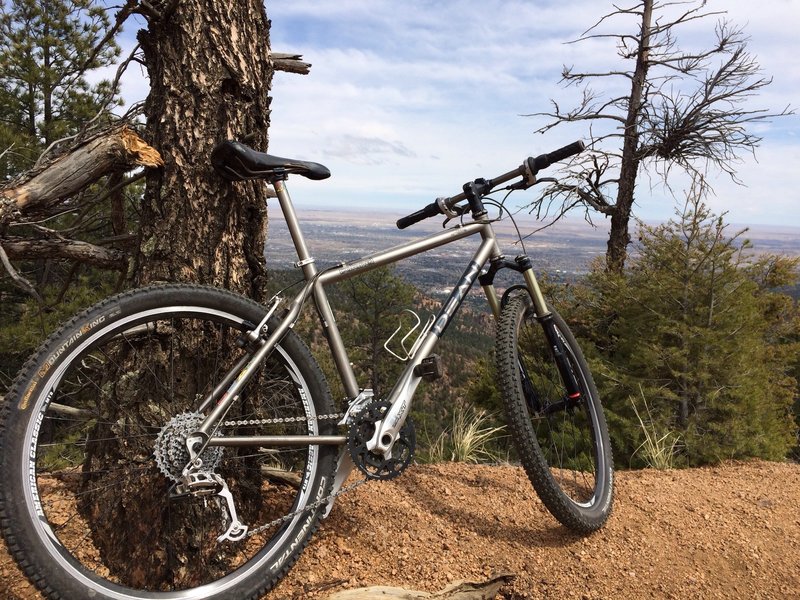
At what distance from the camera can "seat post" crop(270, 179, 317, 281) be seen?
218 cm

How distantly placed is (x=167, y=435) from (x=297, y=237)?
915 mm

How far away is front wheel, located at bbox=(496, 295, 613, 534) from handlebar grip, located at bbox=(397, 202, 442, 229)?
633 millimetres

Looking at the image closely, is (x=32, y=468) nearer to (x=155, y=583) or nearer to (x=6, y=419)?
(x=6, y=419)

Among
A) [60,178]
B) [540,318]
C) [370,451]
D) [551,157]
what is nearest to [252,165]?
[60,178]

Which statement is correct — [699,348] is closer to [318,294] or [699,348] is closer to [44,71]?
[318,294]

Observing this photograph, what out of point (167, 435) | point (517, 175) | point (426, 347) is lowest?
point (167, 435)

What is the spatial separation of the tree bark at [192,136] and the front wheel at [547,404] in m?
1.37

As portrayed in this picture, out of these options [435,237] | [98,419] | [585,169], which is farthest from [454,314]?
[585,169]

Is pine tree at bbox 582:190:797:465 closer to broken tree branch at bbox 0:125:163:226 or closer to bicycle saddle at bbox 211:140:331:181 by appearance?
bicycle saddle at bbox 211:140:331:181

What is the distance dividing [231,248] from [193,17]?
1.01 metres

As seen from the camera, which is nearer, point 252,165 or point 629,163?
point 252,165

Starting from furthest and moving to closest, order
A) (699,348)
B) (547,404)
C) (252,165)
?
(699,348)
(547,404)
(252,165)

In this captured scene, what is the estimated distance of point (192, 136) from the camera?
7.64 ft

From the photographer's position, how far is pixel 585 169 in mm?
11383
